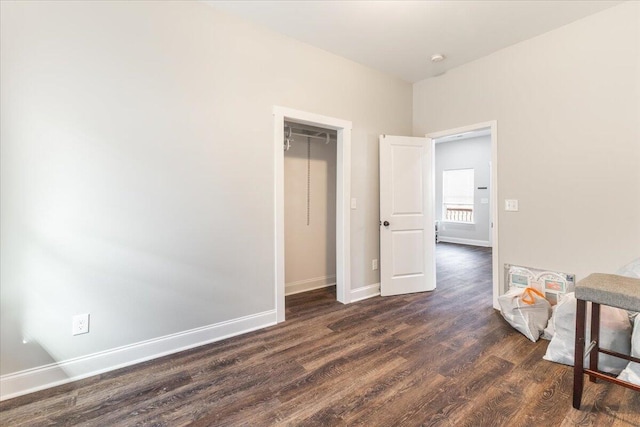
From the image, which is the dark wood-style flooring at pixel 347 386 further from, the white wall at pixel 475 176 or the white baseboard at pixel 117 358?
the white wall at pixel 475 176

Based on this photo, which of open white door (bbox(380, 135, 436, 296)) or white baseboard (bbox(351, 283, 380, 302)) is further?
open white door (bbox(380, 135, 436, 296))

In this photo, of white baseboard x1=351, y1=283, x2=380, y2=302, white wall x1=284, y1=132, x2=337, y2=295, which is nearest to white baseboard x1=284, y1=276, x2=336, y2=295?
white wall x1=284, y1=132, x2=337, y2=295

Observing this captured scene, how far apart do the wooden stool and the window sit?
6.40m

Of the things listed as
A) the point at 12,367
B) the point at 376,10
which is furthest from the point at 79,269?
the point at 376,10

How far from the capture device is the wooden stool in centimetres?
142

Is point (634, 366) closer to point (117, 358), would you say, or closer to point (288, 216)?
point (288, 216)

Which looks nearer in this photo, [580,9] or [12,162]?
[12,162]

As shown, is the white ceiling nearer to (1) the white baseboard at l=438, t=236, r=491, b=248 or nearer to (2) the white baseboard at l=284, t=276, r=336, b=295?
(2) the white baseboard at l=284, t=276, r=336, b=295

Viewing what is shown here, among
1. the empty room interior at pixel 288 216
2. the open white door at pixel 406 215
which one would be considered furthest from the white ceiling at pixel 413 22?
the open white door at pixel 406 215

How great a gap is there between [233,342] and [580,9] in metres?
4.10

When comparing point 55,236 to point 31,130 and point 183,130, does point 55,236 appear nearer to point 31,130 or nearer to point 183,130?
point 31,130

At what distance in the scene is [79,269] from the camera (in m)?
1.92

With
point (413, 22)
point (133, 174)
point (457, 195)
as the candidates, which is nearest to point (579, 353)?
point (413, 22)

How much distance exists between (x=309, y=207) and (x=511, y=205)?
93.0 inches
